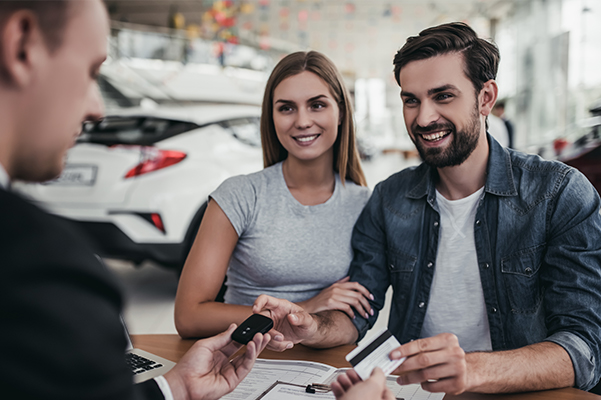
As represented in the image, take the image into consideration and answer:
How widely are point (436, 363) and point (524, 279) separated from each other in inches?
22.8

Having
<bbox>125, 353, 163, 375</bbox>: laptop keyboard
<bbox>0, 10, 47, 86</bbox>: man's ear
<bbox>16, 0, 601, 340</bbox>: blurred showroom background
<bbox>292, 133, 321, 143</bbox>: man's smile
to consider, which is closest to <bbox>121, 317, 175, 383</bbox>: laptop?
<bbox>125, 353, 163, 375</bbox>: laptop keyboard

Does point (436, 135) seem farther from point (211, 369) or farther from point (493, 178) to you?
point (211, 369)

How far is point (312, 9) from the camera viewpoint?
14.1 meters

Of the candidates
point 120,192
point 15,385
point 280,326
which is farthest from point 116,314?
point 120,192

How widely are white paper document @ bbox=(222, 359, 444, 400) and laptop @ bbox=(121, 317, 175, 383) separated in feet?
0.61

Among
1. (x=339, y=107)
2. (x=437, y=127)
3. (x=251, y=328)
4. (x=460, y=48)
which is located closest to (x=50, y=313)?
(x=251, y=328)

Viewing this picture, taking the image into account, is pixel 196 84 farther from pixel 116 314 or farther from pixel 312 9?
pixel 116 314

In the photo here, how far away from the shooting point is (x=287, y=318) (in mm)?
1266

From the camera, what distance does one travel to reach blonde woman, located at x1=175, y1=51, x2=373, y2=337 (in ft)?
5.08

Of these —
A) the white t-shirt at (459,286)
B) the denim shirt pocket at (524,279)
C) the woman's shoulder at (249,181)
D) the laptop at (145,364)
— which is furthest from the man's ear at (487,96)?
the laptop at (145,364)

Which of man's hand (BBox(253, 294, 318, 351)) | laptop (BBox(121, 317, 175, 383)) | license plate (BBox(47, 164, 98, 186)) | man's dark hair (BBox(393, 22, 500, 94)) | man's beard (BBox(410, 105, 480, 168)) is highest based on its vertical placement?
man's dark hair (BBox(393, 22, 500, 94))

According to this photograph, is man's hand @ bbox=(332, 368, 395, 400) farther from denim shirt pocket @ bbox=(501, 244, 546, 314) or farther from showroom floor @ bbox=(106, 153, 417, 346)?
showroom floor @ bbox=(106, 153, 417, 346)

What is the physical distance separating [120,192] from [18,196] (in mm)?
2730

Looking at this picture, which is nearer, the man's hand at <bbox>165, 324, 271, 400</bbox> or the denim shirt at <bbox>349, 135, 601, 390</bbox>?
the man's hand at <bbox>165, 324, 271, 400</bbox>
